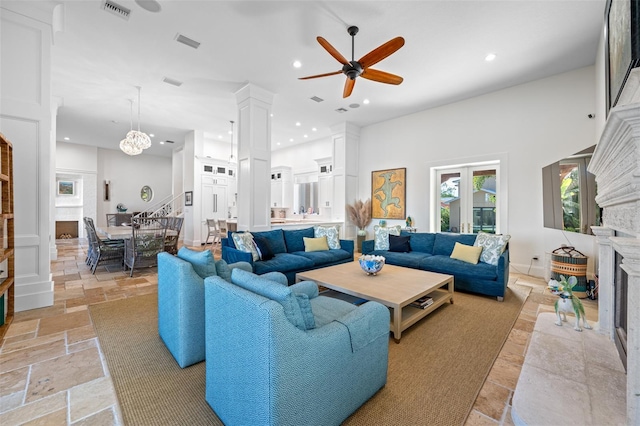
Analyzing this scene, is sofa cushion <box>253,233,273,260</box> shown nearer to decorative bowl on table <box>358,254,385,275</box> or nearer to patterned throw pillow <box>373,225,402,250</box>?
decorative bowl on table <box>358,254,385,275</box>

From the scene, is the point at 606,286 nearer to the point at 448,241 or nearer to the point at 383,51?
the point at 448,241

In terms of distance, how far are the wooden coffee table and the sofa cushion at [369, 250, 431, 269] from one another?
2.61ft

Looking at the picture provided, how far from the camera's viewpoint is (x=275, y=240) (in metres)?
4.54

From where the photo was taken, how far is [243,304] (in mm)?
1251

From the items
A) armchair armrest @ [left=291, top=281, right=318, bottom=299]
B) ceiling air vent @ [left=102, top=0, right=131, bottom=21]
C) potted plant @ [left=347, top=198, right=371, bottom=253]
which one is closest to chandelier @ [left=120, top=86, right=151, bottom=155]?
ceiling air vent @ [left=102, top=0, right=131, bottom=21]

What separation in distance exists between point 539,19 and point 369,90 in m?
2.66

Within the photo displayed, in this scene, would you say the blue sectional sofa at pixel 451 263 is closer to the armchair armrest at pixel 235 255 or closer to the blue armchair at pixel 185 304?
the armchair armrest at pixel 235 255

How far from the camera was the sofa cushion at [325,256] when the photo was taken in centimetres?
429

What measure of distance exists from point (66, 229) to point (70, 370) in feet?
35.0

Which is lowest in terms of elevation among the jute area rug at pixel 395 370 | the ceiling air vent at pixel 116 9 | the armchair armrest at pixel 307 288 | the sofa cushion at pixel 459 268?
the jute area rug at pixel 395 370

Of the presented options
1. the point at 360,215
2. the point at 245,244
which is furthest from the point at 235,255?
the point at 360,215

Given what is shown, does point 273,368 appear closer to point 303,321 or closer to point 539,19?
point 303,321

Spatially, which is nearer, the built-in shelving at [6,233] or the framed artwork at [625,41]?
the framed artwork at [625,41]

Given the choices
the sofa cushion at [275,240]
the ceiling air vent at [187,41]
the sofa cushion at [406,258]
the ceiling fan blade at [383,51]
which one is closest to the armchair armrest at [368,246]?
the sofa cushion at [406,258]
